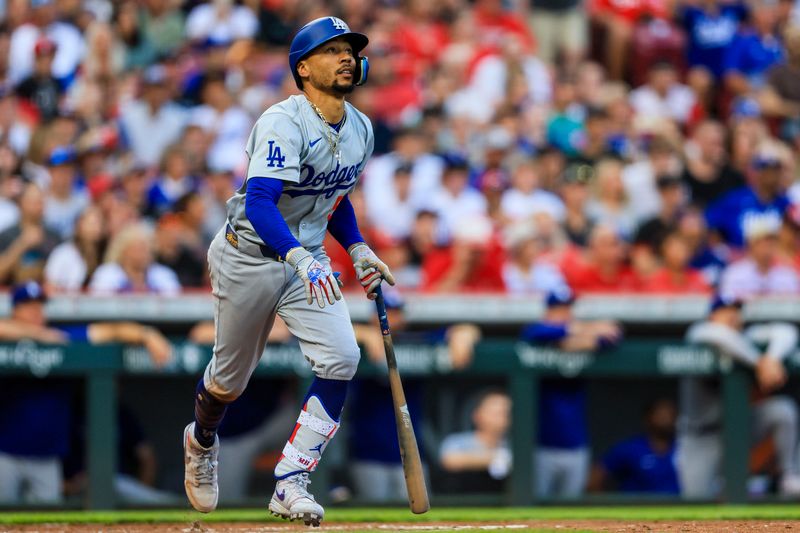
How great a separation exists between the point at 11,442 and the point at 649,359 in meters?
3.92

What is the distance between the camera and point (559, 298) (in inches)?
342

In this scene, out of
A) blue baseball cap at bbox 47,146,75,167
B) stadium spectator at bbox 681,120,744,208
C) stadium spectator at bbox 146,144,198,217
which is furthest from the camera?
stadium spectator at bbox 681,120,744,208

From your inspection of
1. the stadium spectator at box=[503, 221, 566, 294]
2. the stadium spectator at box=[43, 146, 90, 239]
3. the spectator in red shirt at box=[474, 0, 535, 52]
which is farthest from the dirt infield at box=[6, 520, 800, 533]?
the spectator in red shirt at box=[474, 0, 535, 52]

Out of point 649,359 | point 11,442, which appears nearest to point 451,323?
point 649,359

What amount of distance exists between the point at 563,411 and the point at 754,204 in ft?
8.88

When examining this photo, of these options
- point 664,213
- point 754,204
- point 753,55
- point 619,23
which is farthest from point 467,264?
point 753,55

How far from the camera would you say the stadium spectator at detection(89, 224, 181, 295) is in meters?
8.88

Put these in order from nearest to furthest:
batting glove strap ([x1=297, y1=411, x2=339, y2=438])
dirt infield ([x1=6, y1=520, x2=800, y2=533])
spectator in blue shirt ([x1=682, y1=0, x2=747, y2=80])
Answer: batting glove strap ([x1=297, y1=411, x2=339, y2=438]) < dirt infield ([x1=6, y1=520, x2=800, y2=533]) < spectator in blue shirt ([x1=682, y1=0, x2=747, y2=80])

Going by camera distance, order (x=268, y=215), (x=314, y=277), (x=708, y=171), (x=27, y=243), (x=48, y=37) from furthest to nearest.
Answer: (x=48, y=37), (x=708, y=171), (x=27, y=243), (x=268, y=215), (x=314, y=277)

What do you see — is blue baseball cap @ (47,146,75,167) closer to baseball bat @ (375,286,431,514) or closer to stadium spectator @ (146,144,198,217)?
stadium spectator @ (146,144,198,217)

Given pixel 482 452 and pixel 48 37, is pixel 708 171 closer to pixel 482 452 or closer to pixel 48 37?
pixel 482 452

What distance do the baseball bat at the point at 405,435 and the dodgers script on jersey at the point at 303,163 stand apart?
17.3 inches

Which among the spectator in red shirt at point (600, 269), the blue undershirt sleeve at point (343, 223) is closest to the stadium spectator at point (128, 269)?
the spectator in red shirt at point (600, 269)

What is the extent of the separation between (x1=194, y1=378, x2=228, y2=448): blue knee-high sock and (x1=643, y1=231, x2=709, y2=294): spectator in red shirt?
4.17m
